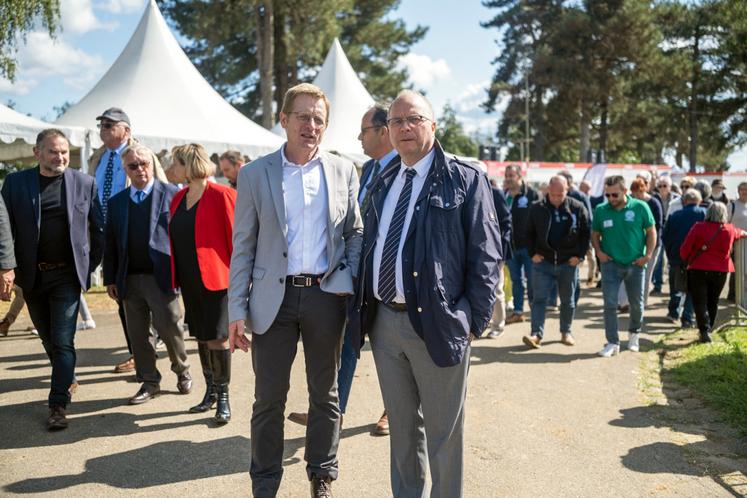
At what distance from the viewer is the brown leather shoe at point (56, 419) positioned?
4914 mm

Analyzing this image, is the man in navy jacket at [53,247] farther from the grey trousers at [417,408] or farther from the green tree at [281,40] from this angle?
the green tree at [281,40]

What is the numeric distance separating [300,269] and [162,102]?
10.8 metres

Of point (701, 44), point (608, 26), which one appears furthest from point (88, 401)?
point (701, 44)

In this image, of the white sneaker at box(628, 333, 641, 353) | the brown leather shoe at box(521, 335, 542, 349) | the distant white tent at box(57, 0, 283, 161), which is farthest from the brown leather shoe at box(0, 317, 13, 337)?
the white sneaker at box(628, 333, 641, 353)

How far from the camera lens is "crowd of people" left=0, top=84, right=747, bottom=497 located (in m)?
3.03

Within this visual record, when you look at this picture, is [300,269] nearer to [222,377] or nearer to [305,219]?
[305,219]

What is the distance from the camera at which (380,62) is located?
33.1 metres

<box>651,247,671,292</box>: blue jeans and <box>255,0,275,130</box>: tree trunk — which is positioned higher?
<box>255,0,275,130</box>: tree trunk

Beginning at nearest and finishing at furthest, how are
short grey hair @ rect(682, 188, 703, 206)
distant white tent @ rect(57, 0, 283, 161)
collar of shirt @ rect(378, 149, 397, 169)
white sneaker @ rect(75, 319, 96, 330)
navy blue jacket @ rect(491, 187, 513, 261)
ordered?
collar of shirt @ rect(378, 149, 397, 169), navy blue jacket @ rect(491, 187, 513, 261), white sneaker @ rect(75, 319, 96, 330), short grey hair @ rect(682, 188, 703, 206), distant white tent @ rect(57, 0, 283, 161)

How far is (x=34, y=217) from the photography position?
5.00 m

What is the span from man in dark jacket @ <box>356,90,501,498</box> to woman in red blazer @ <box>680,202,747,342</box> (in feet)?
20.0

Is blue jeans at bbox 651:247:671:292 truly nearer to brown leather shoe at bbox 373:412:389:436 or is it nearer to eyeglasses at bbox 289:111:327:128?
brown leather shoe at bbox 373:412:389:436

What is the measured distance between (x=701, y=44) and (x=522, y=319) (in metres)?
39.1

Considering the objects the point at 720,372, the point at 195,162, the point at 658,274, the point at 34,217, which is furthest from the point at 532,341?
the point at 658,274
